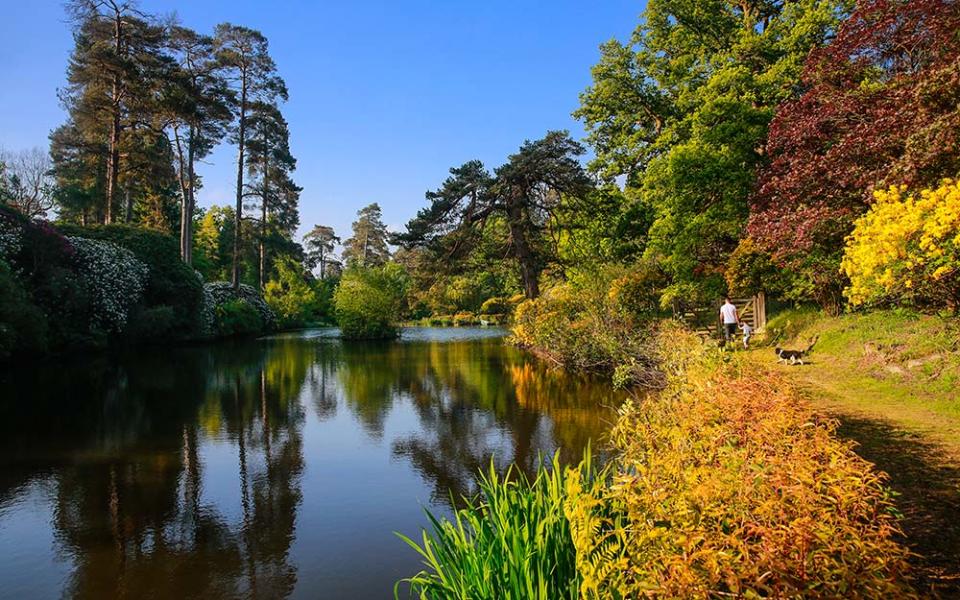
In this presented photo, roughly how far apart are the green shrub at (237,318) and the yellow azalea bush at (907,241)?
31.9 m

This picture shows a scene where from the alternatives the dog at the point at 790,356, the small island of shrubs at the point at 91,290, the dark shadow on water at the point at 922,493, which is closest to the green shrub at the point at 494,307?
the small island of shrubs at the point at 91,290

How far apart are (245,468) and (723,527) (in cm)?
728

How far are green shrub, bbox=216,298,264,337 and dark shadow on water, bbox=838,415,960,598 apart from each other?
107 feet

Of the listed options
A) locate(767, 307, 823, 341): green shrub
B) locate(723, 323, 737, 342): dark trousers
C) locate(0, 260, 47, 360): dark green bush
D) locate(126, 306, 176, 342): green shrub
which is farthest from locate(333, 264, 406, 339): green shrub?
locate(767, 307, 823, 341): green shrub

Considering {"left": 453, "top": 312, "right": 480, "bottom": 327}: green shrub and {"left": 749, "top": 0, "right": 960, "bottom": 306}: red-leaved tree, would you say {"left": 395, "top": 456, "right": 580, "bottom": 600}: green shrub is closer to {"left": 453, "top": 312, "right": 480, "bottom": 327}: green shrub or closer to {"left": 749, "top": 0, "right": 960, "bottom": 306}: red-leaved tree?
{"left": 749, "top": 0, "right": 960, "bottom": 306}: red-leaved tree

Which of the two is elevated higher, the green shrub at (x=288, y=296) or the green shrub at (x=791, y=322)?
the green shrub at (x=288, y=296)

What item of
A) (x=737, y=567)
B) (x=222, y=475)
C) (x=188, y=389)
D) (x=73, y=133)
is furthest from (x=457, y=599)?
(x=73, y=133)

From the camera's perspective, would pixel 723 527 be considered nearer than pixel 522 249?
Yes

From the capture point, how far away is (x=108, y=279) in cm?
2269

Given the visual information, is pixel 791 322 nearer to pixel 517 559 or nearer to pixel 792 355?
pixel 792 355

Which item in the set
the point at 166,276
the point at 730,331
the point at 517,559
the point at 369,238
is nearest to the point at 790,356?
the point at 730,331

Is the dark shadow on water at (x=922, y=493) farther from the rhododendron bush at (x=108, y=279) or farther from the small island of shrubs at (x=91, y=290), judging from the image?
the rhododendron bush at (x=108, y=279)

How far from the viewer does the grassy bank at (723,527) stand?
1.96 m

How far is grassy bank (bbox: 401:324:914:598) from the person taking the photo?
1955 millimetres
